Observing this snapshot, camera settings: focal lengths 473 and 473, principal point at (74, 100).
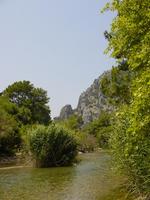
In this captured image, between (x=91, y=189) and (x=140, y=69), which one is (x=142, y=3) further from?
(x=91, y=189)

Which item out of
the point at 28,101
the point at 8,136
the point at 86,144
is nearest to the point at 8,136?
the point at 8,136

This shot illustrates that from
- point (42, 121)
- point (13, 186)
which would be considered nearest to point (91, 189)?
point (13, 186)

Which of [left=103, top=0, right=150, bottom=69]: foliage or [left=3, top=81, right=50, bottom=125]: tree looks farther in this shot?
[left=3, top=81, right=50, bottom=125]: tree

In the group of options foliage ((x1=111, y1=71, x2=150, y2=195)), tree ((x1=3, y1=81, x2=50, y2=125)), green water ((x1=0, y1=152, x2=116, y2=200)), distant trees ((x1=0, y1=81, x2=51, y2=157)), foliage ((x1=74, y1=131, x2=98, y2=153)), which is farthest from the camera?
tree ((x1=3, y1=81, x2=50, y2=125))

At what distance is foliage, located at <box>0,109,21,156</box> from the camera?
5844cm

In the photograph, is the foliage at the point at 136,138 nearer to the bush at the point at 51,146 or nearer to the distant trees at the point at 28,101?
the bush at the point at 51,146

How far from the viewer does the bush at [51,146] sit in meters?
42.8

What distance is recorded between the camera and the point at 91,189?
24.4 metres

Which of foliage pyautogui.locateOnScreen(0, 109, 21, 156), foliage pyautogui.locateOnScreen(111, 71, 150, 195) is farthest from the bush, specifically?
foliage pyautogui.locateOnScreen(111, 71, 150, 195)

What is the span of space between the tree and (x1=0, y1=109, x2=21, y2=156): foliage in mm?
36069

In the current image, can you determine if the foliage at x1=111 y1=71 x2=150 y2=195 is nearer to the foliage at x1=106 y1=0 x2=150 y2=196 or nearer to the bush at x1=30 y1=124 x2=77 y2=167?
the foliage at x1=106 y1=0 x2=150 y2=196

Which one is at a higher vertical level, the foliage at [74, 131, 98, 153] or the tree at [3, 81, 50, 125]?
the tree at [3, 81, 50, 125]

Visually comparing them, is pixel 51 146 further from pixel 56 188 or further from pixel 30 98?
pixel 30 98

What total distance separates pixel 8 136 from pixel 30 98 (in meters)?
45.3
